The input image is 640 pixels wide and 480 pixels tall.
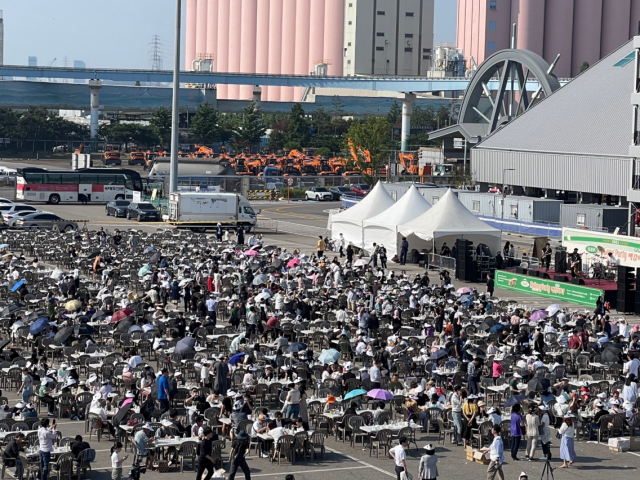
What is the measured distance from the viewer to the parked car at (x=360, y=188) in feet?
287

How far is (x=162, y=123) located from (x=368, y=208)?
79.1 metres

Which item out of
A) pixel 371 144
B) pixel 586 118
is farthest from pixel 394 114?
pixel 586 118

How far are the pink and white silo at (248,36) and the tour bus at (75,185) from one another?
346 feet

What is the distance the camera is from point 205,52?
19250 cm

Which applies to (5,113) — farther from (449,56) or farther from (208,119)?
(449,56)

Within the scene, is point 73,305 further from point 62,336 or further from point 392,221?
point 392,221

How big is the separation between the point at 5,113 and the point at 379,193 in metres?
82.0

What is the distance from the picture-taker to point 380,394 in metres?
21.7

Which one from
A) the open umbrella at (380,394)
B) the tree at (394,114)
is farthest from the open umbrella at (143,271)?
the tree at (394,114)

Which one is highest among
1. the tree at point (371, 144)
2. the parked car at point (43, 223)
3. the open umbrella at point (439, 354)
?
the tree at point (371, 144)

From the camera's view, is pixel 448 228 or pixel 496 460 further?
pixel 448 228

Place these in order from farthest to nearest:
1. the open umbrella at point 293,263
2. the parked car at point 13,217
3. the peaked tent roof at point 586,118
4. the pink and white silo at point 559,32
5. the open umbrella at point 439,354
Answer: the pink and white silo at point 559,32 < the peaked tent roof at point 586,118 < the parked car at point 13,217 < the open umbrella at point 293,263 < the open umbrella at point 439,354

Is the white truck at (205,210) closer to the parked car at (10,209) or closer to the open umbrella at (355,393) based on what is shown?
the parked car at (10,209)

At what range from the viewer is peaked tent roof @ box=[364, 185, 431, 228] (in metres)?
48.5
